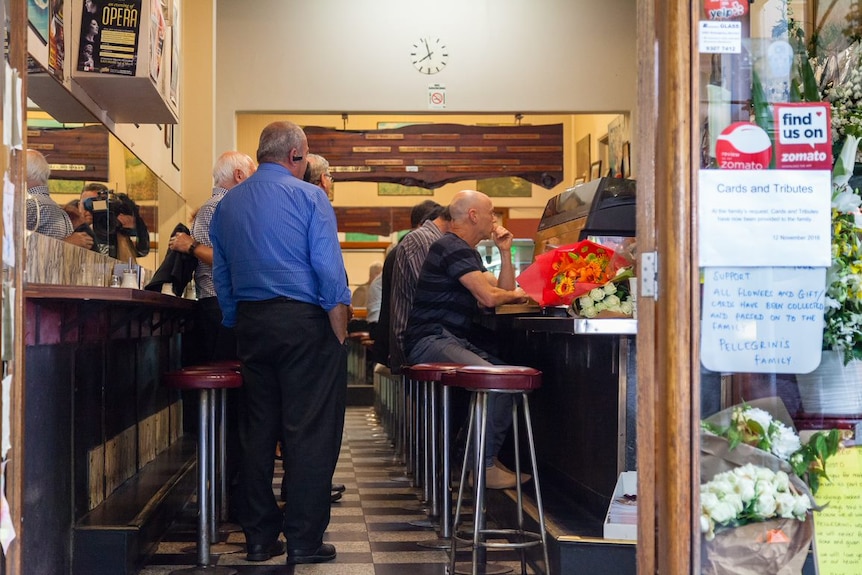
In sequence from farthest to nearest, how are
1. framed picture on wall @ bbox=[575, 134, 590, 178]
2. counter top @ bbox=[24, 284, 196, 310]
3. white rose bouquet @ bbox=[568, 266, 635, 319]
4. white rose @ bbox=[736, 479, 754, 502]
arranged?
framed picture on wall @ bbox=[575, 134, 590, 178], white rose bouquet @ bbox=[568, 266, 635, 319], counter top @ bbox=[24, 284, 196, 310], white rose @ bbox=[736, 479, 754, 502]

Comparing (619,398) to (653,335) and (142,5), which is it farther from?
(142,5)

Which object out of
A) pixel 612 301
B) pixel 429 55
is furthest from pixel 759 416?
pixel 429 55

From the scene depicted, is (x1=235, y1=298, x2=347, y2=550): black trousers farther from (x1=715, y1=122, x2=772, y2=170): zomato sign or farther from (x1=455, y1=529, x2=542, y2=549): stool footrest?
(x1=715, y1=122, x2=772, y2=170): zomato sign

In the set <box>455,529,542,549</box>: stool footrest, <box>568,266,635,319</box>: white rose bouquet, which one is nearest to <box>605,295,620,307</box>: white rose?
<box>568,266,635,319</box>: white rose bouquet

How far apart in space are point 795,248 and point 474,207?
10.1 ft

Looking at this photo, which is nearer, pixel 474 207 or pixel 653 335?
pixel 653 335

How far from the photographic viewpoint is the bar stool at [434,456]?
4.34 meters

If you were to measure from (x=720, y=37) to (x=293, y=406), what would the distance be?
7.71ft

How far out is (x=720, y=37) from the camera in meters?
2.12

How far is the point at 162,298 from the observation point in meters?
3.89

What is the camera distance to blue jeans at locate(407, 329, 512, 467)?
4.67 meters

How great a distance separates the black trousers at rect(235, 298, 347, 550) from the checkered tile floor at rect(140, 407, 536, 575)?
15 cm

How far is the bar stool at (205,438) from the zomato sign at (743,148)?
7.76 ft

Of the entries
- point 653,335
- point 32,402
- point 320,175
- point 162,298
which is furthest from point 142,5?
point 653,335
